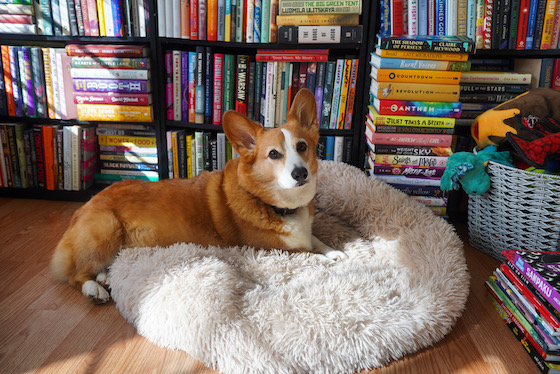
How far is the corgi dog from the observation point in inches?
58.5

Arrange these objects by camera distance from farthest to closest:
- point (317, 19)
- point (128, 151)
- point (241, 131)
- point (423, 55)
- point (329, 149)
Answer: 1. point (128, 151)
2. point (329, 149)
3. point (317, 19)
4. point (423, 55)
5. point (241, 131)

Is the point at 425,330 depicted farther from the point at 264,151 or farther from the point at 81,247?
the point at 81,247

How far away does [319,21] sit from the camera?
6.49 ft

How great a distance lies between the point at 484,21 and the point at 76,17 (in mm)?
1894

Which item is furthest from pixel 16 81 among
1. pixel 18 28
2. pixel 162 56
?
pixel 162 56

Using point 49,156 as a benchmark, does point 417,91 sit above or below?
above

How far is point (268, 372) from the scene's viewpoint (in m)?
1.12

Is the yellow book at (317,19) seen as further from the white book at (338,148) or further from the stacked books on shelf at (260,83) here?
the white book at (338,148)

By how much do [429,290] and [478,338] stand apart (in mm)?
197

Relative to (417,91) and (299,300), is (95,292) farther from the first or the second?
(417,91)

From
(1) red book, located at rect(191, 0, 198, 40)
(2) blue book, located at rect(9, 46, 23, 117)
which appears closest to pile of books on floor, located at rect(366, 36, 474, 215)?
(1) red book, located at rect(191, 0, 198, 40)

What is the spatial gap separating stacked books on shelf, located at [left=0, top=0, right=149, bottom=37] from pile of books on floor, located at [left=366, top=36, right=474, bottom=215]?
114 cm

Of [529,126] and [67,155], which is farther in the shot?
[67,155]

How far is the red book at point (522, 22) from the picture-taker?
195 cm
